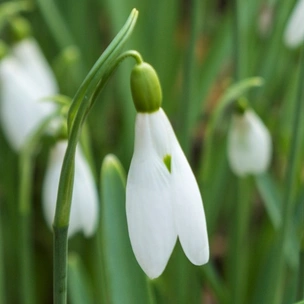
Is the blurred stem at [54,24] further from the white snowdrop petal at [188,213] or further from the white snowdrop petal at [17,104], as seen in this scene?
the white snowdrop petal at [188,213]

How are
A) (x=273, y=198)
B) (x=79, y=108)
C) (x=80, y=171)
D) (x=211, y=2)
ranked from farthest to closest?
(x=211, y=2)
(x=273, y=198)
(x=80, y=171)
(x=79, y=108)

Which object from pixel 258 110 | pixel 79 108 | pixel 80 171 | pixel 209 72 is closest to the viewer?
pixel 79 108

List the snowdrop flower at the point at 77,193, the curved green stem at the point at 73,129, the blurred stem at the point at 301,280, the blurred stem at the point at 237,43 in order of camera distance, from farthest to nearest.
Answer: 1. the blurred stem at the point at 237,43
2. the snowdrop flower at the point at 77,193
3. the blurred stem at the point at 301,280
4. the curved green stem at the point at 73,129

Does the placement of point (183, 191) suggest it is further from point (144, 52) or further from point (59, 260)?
point (144, 52)

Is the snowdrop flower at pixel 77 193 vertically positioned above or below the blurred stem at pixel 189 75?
below

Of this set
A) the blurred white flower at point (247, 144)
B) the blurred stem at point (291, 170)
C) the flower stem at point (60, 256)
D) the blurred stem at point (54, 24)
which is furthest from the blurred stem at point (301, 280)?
the blurred stem at point (54, 24)

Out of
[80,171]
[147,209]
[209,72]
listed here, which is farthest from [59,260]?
[209,72]

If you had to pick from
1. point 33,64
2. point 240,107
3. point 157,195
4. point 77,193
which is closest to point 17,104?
point 33,64

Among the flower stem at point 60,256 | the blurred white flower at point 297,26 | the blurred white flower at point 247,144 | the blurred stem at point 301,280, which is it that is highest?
the blurred white flower at point 297,26

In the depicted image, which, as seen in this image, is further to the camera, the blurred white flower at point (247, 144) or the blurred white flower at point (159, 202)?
the blurred white flower at point (247, 144)
